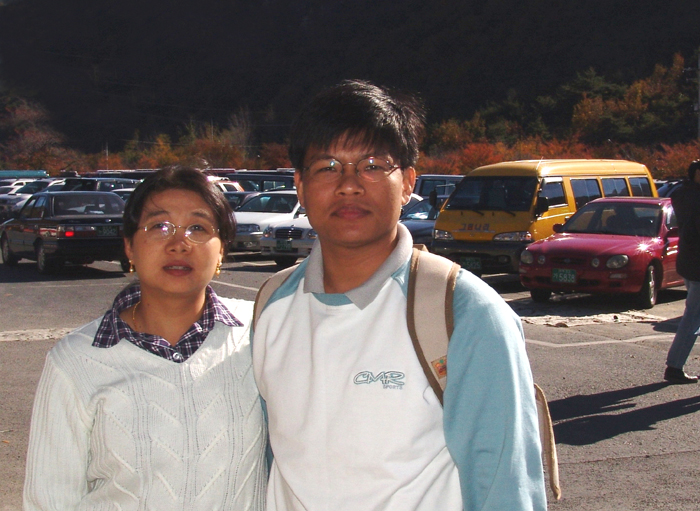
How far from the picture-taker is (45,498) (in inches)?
81.2

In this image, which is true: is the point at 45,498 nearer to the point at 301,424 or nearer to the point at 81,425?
the point at 81,425

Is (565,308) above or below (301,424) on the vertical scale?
below

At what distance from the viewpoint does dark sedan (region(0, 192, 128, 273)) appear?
48.9 ft

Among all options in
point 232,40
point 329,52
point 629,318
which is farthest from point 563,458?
point 232,40

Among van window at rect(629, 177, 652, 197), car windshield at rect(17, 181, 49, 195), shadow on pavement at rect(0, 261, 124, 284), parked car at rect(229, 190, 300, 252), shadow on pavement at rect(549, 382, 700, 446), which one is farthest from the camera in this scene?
car windshield at rect(17, 181, 49, 195)

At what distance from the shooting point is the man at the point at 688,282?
23.6 ft

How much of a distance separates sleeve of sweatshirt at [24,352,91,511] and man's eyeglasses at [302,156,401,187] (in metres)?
0.85

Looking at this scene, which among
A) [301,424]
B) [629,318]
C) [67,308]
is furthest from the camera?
[67,308]

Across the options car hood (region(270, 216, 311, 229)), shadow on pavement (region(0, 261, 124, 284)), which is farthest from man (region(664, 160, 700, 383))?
shadow on pavement (region(0, 261, 124, 284))

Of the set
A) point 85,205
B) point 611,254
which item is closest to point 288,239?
point 85,205

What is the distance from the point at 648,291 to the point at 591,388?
15.6 feet

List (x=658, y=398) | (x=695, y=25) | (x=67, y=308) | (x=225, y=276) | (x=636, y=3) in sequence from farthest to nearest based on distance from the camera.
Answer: (x=636, y=3) < (x=695, y=25) < (x=225, y=276) < (x=67, y=308) < (x=658, y=398)

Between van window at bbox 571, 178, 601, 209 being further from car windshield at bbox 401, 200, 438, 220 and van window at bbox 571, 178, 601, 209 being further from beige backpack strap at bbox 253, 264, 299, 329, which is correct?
beige backpack strap at bbox 253, 264, 299, 329

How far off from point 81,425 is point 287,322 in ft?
1.91
